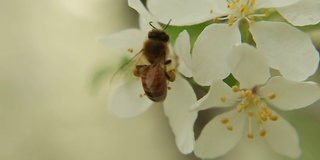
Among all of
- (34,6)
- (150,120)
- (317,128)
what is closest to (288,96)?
(317,128)

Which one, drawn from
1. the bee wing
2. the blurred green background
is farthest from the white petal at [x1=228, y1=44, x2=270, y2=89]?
the blurred green background

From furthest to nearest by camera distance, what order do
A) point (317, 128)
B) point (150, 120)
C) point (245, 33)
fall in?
point (150, 120)
point (317, 128)
point (245, 33)

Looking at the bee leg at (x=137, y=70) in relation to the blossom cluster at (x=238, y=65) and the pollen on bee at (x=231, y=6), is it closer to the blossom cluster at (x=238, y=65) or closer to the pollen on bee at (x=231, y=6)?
the blossom cluster at (x=238, y=65)

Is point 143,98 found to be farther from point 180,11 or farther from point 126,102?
point 180,11

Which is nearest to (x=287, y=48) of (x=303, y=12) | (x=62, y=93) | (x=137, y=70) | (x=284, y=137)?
(x=303, y=12)

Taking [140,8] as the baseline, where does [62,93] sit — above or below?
below

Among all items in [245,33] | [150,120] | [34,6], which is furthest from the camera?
[34,6]

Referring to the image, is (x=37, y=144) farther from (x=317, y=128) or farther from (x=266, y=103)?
(x=266, y=103)

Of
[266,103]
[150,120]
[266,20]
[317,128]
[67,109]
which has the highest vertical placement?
[266,20]
